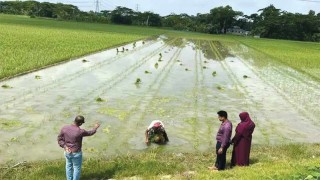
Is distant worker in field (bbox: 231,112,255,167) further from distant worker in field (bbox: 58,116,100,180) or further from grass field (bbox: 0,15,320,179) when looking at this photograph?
distant worker in field (bbox: 58,116,100,180)

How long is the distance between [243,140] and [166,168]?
1733mm

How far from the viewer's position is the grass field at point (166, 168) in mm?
7841

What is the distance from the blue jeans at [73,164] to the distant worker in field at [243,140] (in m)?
3.31

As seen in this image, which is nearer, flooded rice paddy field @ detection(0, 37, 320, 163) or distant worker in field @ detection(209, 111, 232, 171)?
distant worker in field @ detection(209, 111, 232, 171)

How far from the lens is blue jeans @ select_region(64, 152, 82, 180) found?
7.24 metres

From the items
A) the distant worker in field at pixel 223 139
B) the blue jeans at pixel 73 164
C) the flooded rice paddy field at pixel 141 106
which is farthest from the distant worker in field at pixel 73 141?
the distant worker in field at pixel 223 139

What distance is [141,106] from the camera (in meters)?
14.7

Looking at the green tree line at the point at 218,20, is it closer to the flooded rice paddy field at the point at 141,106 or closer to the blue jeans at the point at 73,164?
the flooded rice paddy field at the point at 141,106

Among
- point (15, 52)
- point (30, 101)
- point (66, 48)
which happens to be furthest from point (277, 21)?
point (30, 101)

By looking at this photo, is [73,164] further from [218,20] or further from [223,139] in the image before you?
[218,20]

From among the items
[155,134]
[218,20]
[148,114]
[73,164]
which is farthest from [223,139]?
[218,20]

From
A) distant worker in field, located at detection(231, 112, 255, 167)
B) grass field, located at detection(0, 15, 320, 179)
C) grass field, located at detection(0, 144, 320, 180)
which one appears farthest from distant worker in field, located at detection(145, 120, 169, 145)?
distant worker in field, located at detection(231, 112, 255, 167)

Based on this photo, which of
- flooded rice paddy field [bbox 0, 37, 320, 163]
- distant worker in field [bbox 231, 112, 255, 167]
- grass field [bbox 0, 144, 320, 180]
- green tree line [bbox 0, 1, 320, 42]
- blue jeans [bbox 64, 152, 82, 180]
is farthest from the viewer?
green tree line [bbox 0, 1, 320, 42]

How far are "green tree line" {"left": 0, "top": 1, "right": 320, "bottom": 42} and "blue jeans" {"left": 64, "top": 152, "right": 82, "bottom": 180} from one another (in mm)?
95121
